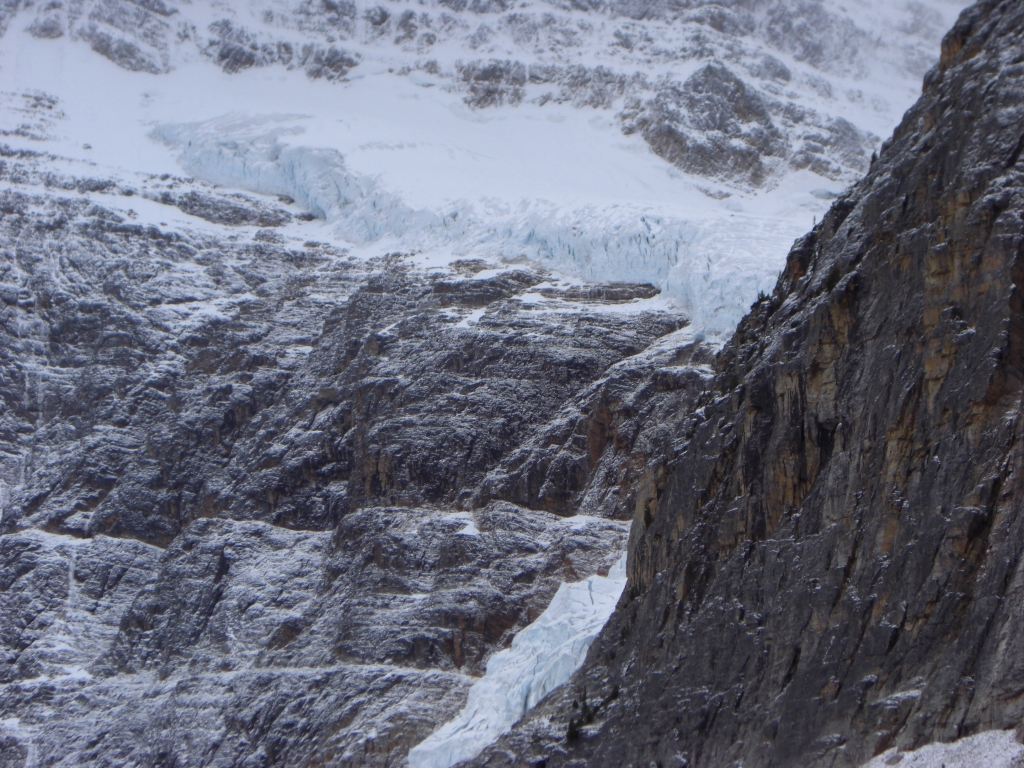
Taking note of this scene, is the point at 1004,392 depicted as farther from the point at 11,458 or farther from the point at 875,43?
the point at 875,43

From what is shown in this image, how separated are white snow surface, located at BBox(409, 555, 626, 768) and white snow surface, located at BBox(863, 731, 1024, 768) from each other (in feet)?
102

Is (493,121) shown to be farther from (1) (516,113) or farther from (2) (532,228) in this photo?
(2) (532,228)

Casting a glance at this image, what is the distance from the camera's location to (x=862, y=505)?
54938 millimetres

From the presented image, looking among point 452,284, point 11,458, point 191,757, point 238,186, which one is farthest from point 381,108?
point 191,757

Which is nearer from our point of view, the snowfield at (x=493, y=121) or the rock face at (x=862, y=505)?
the rock face at (x=862, y=505)

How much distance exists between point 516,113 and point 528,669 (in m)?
93.3

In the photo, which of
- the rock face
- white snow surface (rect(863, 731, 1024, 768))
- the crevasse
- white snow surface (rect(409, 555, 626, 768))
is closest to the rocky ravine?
white snow surface (rect(409, 555, 626, 768))

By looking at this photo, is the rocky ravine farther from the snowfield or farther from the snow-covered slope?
the snow-covered slope

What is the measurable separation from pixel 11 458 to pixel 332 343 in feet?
95.9

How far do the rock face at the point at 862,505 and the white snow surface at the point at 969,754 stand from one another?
644 mm

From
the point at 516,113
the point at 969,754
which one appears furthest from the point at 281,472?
the point at 969,754

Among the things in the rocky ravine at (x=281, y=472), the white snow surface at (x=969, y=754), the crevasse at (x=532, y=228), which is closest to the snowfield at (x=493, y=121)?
the crevasse at (x=532, y=228)

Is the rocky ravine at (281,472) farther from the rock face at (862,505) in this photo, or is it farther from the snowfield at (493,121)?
the rock face at (862,505)

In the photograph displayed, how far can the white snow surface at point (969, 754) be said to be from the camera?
42375mm
